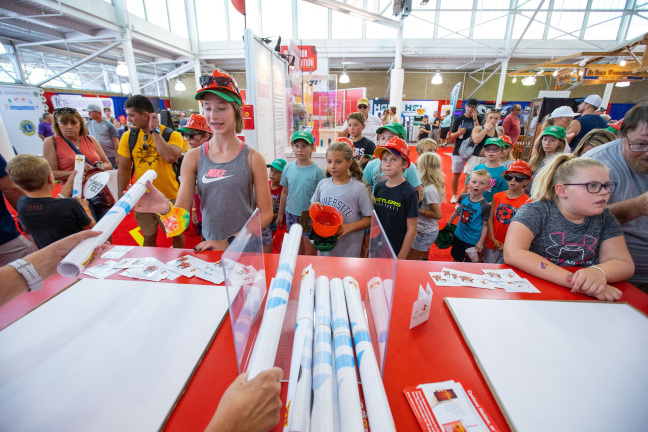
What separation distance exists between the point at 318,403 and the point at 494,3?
15.9 meters

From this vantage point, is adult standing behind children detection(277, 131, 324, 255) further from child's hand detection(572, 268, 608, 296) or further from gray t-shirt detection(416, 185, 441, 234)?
child's hand detection(572, 268, 608, 296)

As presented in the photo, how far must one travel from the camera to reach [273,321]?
0.74m

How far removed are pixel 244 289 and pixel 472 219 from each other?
2.35 metres

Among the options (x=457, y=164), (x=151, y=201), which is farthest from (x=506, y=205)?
(x=457, y=164)

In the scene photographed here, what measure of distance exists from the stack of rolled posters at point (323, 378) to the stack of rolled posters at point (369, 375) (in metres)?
0.08

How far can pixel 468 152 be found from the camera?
4668 millimetres

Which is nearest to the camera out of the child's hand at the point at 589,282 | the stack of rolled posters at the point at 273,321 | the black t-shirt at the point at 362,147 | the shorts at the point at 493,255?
the stack of rolled posters at the point at 273,321

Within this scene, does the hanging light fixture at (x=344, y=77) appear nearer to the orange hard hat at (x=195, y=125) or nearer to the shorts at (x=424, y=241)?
the orange hard hat at (x=195, y=125)

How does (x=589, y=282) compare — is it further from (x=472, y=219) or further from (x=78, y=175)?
(x=78, y=175)

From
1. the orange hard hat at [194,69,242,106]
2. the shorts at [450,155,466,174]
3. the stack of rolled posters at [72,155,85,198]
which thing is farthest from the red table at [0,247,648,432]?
the shorts at [450,155,466,174]

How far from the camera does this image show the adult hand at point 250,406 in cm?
54

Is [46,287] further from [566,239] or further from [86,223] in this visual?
[566,239]

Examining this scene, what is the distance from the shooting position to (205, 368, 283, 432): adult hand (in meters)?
0.54

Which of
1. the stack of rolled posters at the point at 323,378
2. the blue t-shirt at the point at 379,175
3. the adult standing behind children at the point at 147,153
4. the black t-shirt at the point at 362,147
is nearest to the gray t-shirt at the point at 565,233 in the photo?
the blue t-shirt at the point at 379,175
